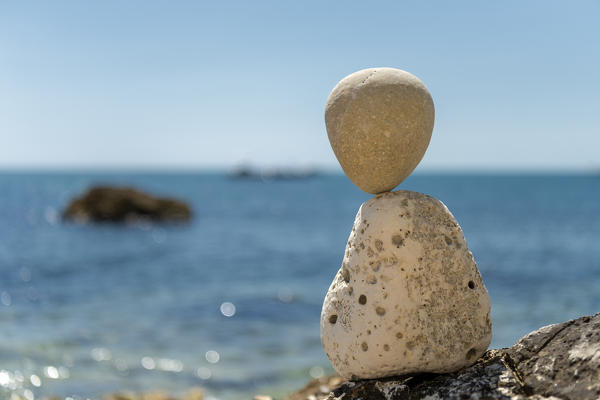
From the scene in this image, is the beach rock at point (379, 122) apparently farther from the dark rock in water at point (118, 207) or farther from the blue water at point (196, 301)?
the dark rock in water at point (118, 207)

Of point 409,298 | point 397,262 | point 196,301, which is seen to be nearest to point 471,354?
point 409,298

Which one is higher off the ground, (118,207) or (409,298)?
(118,207)

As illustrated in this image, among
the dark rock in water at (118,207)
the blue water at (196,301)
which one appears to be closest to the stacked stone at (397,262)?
the blue water at (196,301)

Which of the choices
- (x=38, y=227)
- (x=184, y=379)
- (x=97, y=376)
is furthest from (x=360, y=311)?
(x=38, y=227)

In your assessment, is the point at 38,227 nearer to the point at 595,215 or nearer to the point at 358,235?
the point at 358,235

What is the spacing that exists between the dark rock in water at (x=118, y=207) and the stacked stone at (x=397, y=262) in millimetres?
31660

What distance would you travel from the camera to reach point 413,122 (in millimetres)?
3596

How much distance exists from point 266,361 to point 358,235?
612 cm

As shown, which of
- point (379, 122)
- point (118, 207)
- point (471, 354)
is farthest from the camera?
point (118, 207)

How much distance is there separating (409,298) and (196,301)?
11355mm

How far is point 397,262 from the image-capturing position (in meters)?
3.60

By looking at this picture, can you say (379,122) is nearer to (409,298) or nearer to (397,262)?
(397,262)

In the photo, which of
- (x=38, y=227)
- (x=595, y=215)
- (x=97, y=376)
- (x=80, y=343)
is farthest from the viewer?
(x=595, y=215)

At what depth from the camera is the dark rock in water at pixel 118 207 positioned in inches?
1325
